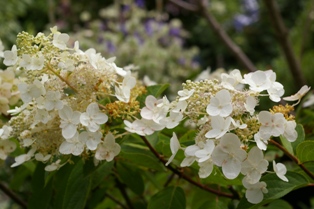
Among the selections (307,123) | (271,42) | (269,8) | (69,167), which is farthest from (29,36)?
(271,42)

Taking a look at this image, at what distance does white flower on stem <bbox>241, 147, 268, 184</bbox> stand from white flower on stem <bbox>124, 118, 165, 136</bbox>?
0.42 feet

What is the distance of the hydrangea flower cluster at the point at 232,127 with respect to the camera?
1.95ft

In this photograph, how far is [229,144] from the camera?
0.59 m

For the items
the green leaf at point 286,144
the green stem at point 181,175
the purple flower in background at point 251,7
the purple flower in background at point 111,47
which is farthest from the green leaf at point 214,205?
the purple flower in background at point 251,7

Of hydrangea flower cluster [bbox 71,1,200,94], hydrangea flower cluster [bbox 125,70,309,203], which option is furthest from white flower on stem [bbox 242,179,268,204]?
hydrangea flower cluster [bbox 71,1,200,94]

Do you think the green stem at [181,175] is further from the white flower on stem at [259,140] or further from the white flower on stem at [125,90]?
the white flower on stem at [259,140]

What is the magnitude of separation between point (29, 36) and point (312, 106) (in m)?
0.59

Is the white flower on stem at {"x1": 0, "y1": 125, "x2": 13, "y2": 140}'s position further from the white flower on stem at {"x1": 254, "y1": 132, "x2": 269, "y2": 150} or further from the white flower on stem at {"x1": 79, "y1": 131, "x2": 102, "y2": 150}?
the white flower on stem at {"x1": 254, "y1": 132, "x2": 269, "y2": 150}

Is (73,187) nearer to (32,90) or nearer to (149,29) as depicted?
(32,90)

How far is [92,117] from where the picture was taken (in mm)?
654

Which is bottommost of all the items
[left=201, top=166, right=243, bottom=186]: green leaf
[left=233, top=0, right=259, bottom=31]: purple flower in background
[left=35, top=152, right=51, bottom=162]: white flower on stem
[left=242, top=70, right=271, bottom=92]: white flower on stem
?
[left=233, top=0, right=259, bottom=31]: purple flower in background

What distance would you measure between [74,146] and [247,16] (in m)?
4.38

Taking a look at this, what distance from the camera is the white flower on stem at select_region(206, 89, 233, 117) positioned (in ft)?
1.96

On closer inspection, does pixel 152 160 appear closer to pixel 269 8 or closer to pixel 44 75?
pixel 44 75
